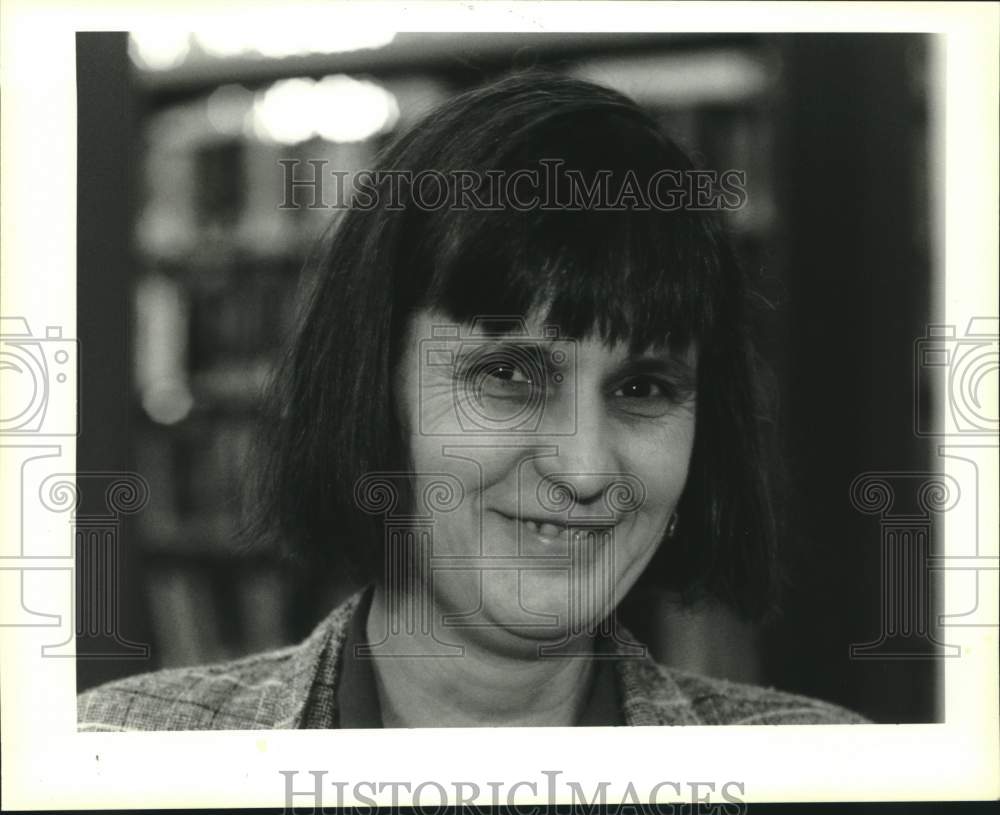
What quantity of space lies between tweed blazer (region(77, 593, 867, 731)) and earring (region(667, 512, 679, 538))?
0.15 metres

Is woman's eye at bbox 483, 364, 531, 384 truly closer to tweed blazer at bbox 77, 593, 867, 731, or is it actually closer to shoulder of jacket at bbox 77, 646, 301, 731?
tweed blazer at bbox 77, 593, 867, 731

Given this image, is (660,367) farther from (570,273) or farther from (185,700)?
(185,700)

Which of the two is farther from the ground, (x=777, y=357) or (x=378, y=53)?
(x=378, y=53)

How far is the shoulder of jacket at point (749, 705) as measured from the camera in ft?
4.34

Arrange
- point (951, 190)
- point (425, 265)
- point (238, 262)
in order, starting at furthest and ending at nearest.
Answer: point (238, 262) < point (951, 190) < point (425, 265)

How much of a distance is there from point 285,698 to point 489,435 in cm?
37

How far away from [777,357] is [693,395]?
158 millimetres

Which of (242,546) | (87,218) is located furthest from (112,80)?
(242,546)

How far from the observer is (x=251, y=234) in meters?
1.43

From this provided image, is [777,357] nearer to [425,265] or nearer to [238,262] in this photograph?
[425,265]

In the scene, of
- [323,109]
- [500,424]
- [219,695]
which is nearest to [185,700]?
[219,695]

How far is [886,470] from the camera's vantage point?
4.39 ft

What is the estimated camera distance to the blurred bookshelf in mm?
1279

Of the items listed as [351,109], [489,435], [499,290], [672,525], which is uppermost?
[351,109]
